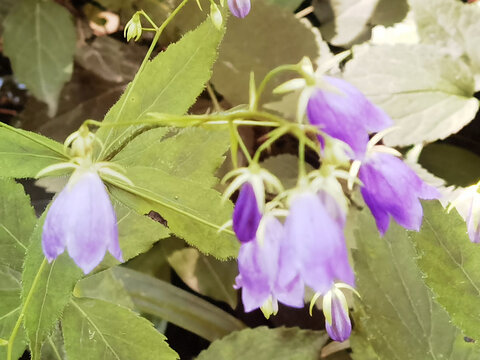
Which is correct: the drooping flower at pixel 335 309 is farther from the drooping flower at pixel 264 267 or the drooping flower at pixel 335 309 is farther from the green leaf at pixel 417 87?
the green leaf at pixel 417 87

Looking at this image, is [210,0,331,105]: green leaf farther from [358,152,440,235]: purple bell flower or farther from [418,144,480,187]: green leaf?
[358,152,440,235]: purple bell flower

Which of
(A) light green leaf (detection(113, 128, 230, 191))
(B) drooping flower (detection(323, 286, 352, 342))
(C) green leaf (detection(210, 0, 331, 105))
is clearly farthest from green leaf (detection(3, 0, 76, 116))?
(B) drooping flower (detection(323, 286, 352, 342))

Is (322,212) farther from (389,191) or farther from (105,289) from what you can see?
(105,289)

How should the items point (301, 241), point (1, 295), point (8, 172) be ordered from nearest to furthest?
point (301, 241), point (8, 172), point (1, 295)

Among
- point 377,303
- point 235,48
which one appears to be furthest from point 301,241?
point 235,48

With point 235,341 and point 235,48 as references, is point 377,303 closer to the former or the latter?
point 235,341

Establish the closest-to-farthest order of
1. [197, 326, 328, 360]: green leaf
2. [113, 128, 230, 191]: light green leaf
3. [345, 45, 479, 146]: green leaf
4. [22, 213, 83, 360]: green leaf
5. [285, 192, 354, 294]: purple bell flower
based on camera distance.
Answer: [285, 192, 354, 294]: purple bell flower
[22, 213, 83, 360]: green leaf
[113, 128, 230, 191]: light green leaf
[197, 326, 328, 360]: green leaf
[345, 45, 479, 146]: green leaf
